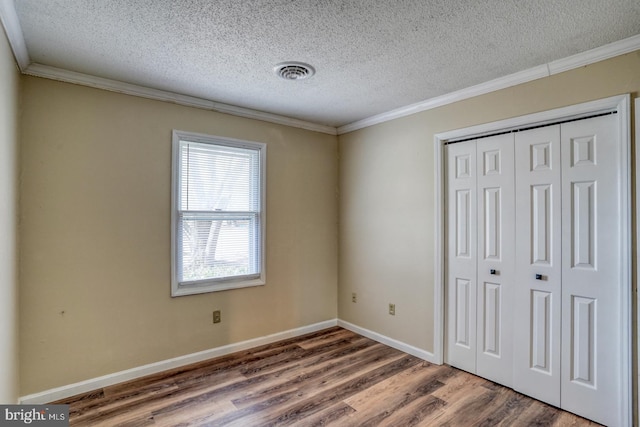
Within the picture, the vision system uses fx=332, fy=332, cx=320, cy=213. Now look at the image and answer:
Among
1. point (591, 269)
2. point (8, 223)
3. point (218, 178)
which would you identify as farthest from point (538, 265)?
point (8, 223)

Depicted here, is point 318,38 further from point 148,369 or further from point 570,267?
point 148,369

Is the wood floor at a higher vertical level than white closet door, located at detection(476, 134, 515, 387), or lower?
lower

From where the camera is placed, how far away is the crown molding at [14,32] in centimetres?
166

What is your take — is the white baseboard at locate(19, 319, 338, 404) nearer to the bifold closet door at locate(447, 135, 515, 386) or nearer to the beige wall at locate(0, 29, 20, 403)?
the beige wall at locate(0, 29, 20, 403)

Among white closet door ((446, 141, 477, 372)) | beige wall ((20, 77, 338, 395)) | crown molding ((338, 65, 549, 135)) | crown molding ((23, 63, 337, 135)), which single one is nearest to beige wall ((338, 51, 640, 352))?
crown molding ((338, 65, 549, 135))

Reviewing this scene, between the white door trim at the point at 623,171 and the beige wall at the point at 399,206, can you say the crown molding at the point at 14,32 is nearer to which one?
the beige wall at the point at 399,206

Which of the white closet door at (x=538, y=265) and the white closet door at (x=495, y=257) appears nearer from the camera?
the white closet door at (x=538, y=265)

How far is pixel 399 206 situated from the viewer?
339cm

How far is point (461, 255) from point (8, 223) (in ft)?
10.7

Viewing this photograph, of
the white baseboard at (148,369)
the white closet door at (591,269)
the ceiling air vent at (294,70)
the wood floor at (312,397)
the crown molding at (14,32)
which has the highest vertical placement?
the ceiling air vent at (294,70)

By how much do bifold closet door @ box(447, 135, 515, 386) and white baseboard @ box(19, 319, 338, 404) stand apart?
1.71 meters

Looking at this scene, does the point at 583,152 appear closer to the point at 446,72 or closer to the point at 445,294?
the point at 446,72

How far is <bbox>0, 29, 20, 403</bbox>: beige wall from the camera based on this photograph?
181cm

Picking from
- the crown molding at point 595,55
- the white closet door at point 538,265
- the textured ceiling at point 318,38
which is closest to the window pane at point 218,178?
the textured ceiling at point 318,38
